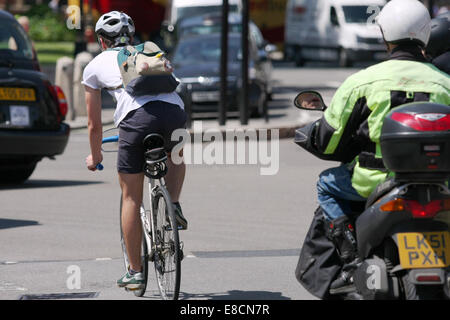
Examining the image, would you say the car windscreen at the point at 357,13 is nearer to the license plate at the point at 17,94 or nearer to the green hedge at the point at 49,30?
the green hedge at the point at 49,30

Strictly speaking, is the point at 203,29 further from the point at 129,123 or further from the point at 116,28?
the point at 129,123

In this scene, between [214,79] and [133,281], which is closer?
[133,281]

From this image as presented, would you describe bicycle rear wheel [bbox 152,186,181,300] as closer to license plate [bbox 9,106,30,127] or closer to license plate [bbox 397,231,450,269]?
license plate [bbox 397,231,450,269]

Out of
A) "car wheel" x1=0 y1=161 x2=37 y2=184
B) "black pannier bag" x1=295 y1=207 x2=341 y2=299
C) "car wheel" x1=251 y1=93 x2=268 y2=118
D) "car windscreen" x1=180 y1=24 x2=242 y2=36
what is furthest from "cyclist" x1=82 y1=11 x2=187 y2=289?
"car windscreen" x1=180 y1=24 x2=242 y2=36

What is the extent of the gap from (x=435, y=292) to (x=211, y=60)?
682 inches

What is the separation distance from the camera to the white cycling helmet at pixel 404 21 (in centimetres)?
536

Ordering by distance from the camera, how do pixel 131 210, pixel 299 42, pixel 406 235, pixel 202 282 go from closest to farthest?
1. pixel 406 235
2. pixel 131 210
3. pixel 202 282
4. pixel 299 42

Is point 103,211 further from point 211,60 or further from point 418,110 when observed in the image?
point 211,60

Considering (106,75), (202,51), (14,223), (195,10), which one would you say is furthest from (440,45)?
(195,10)

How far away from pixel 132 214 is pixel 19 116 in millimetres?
5506

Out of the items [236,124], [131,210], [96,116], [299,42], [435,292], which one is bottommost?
[435,292]

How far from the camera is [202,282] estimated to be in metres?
7.51

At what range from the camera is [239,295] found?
7062 millimetres

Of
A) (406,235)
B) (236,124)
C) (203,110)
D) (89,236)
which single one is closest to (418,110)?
(406,235)
